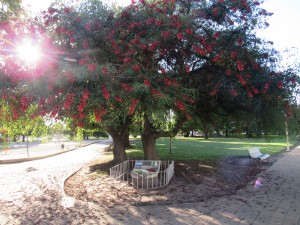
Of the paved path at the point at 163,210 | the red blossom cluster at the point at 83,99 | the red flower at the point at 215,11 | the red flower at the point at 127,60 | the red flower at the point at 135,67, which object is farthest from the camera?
the red flower at the point at 215,11

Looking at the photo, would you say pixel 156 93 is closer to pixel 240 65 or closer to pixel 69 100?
pixel 69 100

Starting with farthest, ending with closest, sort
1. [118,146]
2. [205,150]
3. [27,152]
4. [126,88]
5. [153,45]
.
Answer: [205,150] < [27,152] < [118,146] < [153,45] < [126,88]

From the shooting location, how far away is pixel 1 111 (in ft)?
21.7

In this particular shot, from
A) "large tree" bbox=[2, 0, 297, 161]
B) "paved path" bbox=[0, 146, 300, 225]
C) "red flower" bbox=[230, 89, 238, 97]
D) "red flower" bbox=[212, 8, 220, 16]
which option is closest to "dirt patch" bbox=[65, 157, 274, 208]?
"paved path" bbox=[0, 146, 300, 225]

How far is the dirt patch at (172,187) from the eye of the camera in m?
7.71

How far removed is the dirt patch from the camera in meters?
7.71

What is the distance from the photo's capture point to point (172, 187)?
353 inches

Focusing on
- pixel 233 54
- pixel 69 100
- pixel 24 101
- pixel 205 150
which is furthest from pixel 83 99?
pixel 205 150

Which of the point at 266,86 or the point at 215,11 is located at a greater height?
the point at 215,11

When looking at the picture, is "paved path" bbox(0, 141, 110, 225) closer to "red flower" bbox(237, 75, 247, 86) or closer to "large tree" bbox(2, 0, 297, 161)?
"large tree" bbox(2, 0, 297, 161)

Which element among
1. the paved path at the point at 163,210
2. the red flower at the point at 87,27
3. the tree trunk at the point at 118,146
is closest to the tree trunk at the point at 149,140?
the tree trunk at the point at 118,146

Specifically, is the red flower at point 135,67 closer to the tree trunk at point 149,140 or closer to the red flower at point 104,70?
the red flower at point 104,70

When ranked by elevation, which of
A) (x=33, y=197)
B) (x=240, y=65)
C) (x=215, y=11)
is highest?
(x=215, y=11)

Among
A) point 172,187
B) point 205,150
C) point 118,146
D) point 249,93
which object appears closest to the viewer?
point 249,93
